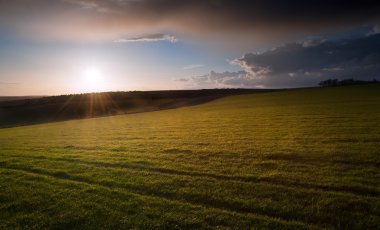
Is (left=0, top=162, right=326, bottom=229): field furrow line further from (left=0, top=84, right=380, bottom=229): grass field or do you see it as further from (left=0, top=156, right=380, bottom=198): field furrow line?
(left=0, top=156, right=380, bottom=198): field furrow line

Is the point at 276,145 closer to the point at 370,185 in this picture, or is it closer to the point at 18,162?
the point at 370,185

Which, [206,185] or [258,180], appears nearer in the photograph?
[206,185]

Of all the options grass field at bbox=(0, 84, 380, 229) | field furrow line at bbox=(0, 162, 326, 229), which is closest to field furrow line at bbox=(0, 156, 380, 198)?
grass field at bbox=(0, 84, 380, 229)

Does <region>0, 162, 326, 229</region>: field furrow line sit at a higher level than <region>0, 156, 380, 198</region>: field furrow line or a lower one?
lower

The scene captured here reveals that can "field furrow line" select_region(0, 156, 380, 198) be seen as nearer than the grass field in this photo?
No

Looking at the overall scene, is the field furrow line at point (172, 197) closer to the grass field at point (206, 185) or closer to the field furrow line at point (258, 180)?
the grass field at point (206, 185)

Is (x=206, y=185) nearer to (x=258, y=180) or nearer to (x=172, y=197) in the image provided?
(x=172, y=197)

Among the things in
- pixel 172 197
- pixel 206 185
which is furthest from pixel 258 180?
pixel 172 197

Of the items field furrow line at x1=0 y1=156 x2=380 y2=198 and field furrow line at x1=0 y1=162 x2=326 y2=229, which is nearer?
field furrow line at x1=0 y1=162 x2=326 y2=229

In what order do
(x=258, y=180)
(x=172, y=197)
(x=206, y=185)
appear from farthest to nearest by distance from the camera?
(x=258, y=180), (x=206, y=185), (x=172, y=197)

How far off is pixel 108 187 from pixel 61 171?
15.0 ft

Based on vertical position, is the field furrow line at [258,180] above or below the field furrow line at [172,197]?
above

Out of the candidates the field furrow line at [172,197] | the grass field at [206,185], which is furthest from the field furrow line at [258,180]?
the field furrow line at [172,197]

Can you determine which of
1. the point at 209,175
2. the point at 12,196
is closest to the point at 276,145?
the point at 209,175
